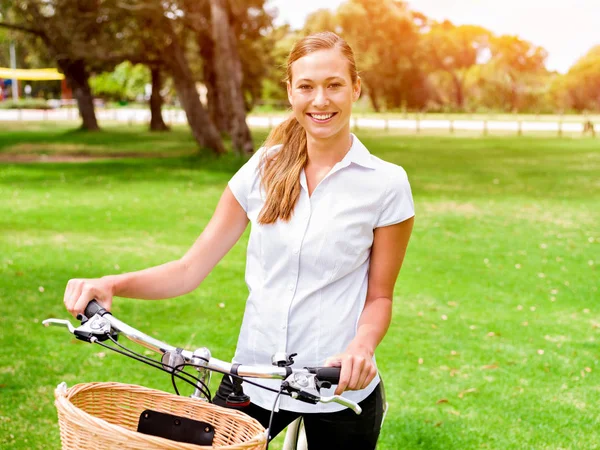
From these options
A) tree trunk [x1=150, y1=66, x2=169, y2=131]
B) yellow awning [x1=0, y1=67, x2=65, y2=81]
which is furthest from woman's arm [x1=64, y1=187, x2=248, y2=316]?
yellow awning [x1=0, y1=67, x2=65, y2=81]

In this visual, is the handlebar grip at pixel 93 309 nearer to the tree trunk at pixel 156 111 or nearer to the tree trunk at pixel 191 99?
the tree trunk at pixel 191 99

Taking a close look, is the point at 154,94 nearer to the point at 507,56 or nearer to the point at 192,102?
the point at 192,102

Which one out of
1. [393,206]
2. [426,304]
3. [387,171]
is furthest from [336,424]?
[426,304]

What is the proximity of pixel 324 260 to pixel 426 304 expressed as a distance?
6.65 metres

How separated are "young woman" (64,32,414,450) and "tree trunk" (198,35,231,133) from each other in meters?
29.0

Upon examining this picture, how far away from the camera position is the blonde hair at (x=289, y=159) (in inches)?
112

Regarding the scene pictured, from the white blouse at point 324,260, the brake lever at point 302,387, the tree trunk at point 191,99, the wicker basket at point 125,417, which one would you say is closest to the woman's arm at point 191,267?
the white blouse at point 324,260

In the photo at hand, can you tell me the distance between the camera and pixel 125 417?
2.53 meters

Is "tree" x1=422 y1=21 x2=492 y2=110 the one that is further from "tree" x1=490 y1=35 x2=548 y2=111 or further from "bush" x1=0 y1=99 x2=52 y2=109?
"bush" x1=0 y1=99 x2=52 y2=109

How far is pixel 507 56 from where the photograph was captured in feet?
281

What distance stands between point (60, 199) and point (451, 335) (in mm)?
10834

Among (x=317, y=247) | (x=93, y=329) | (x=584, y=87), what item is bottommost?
(x=93, y=329)

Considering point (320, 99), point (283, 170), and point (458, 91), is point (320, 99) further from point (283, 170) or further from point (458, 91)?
point (458, 91)

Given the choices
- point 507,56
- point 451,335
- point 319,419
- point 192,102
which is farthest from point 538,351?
point 507,56
